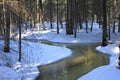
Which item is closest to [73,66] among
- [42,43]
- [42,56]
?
[42,56]

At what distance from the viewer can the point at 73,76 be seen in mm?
18047

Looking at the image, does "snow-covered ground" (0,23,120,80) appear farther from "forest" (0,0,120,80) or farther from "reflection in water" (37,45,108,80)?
"reflection in water" (37,45,108,80)

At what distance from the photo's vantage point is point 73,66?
2172cm

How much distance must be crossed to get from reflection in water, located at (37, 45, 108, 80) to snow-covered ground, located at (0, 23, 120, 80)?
71 centimetres

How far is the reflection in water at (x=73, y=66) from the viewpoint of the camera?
18.3 metres

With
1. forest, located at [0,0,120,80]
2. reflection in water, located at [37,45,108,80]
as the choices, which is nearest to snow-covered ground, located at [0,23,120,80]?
forest, located at [0,0,120,80]

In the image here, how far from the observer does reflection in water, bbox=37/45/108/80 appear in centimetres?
1828

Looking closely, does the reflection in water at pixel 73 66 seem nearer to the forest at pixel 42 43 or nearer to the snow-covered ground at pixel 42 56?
the forest at pixel 42 43

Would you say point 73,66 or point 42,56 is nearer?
point 73,66

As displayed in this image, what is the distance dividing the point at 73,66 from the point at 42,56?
11.3 feet

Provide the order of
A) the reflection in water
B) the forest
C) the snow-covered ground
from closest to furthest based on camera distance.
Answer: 1. the forest
2. the snow-covered ground
3. the reflection in water

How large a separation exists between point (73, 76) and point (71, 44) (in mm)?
18258

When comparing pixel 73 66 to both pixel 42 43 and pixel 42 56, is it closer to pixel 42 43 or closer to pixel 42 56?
pixel 42 56

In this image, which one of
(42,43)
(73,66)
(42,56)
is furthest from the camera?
(42,43)
